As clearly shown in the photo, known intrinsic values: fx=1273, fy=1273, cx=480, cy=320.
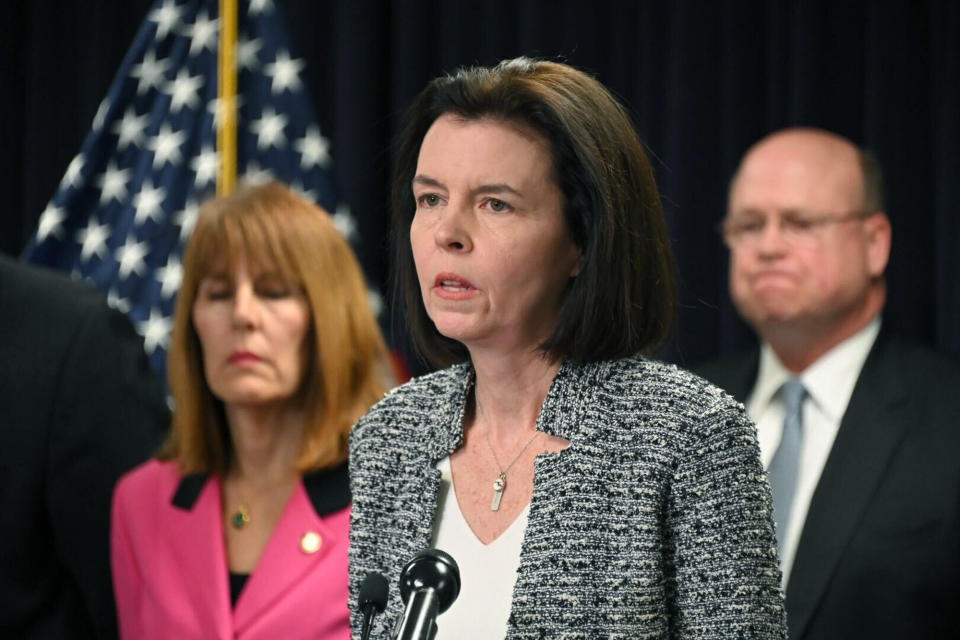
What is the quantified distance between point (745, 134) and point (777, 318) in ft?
2.09

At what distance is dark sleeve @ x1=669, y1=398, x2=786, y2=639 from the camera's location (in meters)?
1.26

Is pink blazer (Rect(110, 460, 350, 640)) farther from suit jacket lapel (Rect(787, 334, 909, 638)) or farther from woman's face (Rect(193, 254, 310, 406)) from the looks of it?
suit jacket lapel (Rect(787, 334, 909, 638))

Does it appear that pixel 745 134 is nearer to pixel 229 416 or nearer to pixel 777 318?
pixel 777 318

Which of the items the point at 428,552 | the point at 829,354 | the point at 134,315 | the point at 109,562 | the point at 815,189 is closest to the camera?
the point at 428,552

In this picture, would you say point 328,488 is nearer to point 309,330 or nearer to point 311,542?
point 311,542

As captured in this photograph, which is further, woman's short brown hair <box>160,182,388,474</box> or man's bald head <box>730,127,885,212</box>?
man's bald head <box>730,127,885,212</box>

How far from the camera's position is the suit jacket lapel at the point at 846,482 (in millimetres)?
2475

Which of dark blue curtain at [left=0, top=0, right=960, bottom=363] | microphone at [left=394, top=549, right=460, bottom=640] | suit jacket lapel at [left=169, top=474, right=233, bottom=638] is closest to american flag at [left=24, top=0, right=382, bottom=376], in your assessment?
dark blue curtain at [left=0, top=0, right=960, bottom=363]

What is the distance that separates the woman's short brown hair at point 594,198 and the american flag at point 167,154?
1925 millimetres

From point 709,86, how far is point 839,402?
1.00 metres

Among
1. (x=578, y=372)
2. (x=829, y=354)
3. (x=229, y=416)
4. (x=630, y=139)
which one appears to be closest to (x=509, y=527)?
(x=578, y=372)

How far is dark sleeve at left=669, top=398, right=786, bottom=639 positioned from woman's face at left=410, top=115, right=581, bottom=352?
24 centimetres

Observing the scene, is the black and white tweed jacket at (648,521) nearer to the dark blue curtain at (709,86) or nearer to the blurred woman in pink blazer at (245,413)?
the blurred woman in pink blazer at (245,413)

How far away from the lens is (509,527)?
54.3 inches
